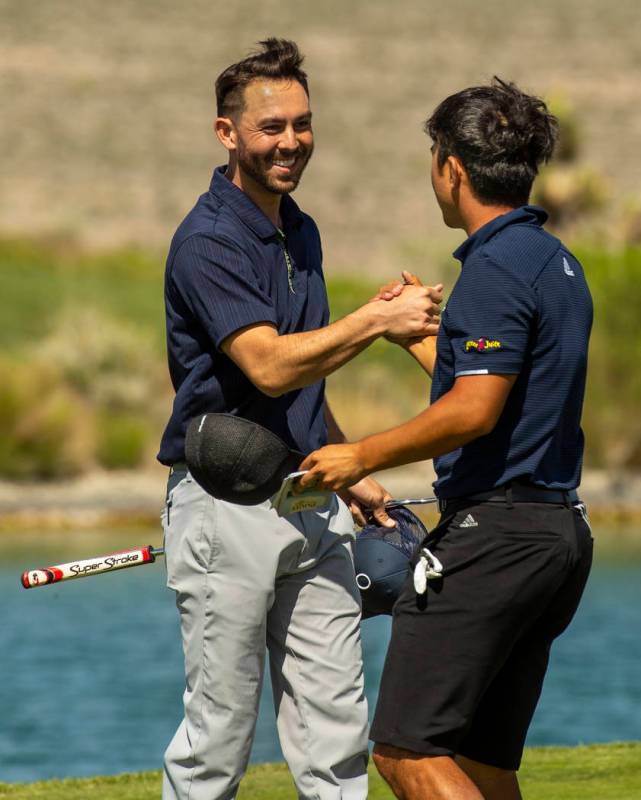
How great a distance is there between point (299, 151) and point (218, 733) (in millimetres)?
1573

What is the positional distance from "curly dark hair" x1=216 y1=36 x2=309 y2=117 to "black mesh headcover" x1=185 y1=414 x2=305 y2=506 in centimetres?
88

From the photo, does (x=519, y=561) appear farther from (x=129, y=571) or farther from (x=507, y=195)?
(x=129, y=571)

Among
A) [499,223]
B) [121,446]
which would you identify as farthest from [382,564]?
[121,446]

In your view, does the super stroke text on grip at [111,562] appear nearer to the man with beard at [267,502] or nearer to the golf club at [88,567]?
the golf club at [88,567]

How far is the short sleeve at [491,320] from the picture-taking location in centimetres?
398

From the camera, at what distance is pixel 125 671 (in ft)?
45.9

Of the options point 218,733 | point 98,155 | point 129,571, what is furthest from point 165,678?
point 98,155

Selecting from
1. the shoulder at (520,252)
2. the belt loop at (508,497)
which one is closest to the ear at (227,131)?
the shoulder at (520,252)

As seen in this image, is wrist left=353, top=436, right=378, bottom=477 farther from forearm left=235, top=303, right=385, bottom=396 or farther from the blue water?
the blue water

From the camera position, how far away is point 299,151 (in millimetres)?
4664

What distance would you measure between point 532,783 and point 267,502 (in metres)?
2.67

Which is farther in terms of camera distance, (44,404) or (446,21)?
(446,21)

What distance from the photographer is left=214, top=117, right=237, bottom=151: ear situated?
185 inches

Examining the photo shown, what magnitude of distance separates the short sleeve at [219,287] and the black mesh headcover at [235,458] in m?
0.22
